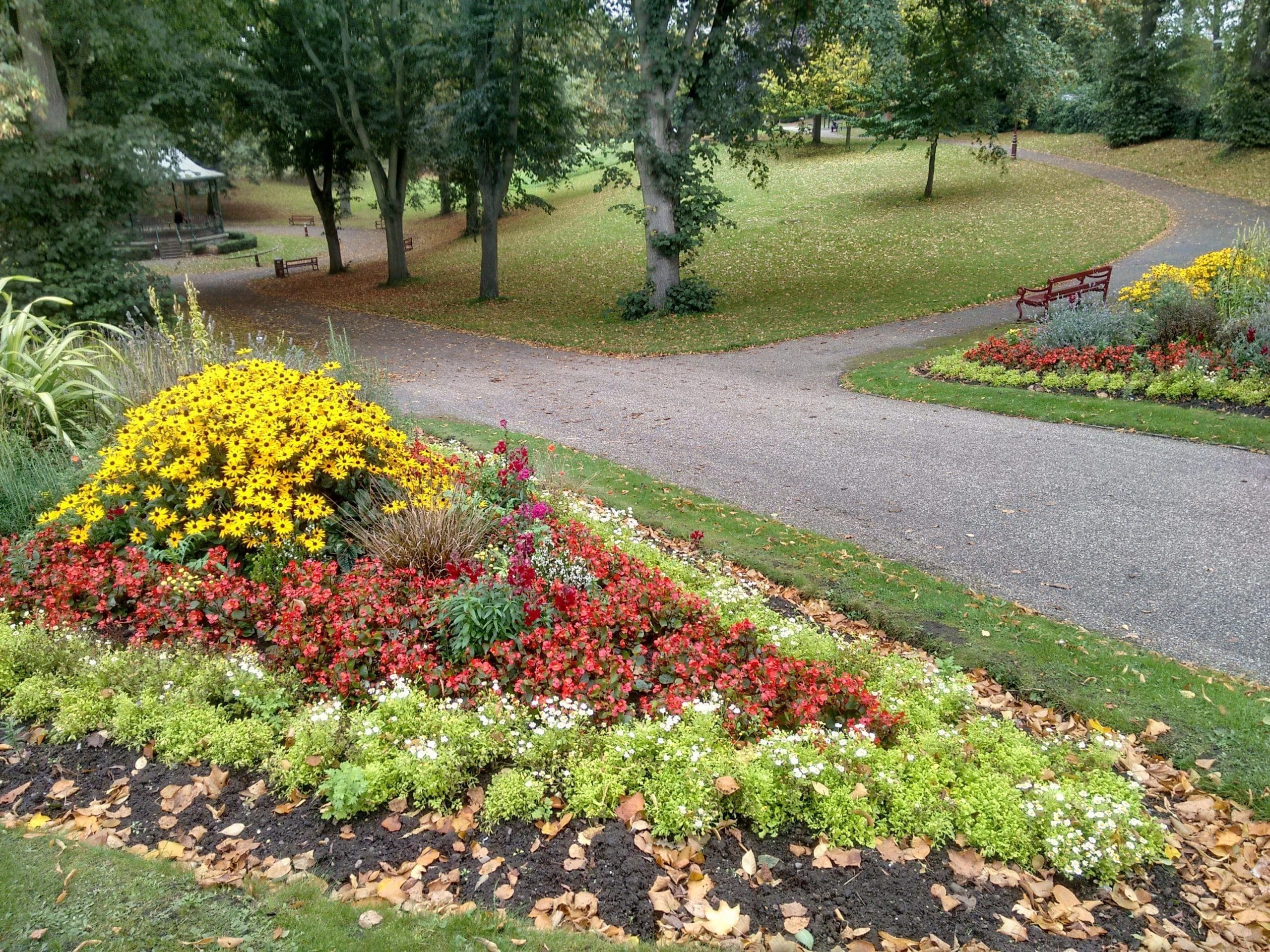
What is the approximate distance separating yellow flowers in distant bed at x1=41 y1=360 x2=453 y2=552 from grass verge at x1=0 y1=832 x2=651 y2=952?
2092 millimetres

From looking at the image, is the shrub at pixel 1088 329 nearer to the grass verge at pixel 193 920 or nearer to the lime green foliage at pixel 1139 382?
the lime green foliage at pixel 1139 382

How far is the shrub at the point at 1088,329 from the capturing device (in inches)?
438

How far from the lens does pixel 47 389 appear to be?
6559 millimetres

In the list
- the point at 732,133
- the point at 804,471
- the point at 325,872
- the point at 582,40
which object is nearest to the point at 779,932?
the point at 325,872

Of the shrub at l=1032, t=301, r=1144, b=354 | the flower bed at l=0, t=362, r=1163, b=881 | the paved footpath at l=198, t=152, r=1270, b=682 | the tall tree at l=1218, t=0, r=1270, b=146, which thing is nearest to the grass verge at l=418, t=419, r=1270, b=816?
the paved footpath at l=198, t=152, r=1270, b=682

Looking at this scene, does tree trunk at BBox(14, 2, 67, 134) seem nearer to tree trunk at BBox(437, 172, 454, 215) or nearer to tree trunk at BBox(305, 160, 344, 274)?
tree trunk at BBox(305, 160, 344, 274)

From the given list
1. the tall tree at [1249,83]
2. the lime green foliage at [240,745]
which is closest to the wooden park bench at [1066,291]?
the lime green foliage at [240,745]

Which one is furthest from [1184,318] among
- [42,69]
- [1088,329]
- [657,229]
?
[42,69]

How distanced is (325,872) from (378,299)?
22497 millimetres

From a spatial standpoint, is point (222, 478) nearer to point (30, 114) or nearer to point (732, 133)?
point (30, 114)

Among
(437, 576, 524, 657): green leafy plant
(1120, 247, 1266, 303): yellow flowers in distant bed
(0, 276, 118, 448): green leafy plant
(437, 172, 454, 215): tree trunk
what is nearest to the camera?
(437, 576, 524, 657): green leafy plant

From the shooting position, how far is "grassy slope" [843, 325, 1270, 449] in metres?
8.58

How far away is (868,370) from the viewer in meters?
12.4

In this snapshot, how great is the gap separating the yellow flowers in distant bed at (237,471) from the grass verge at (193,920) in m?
2.09
